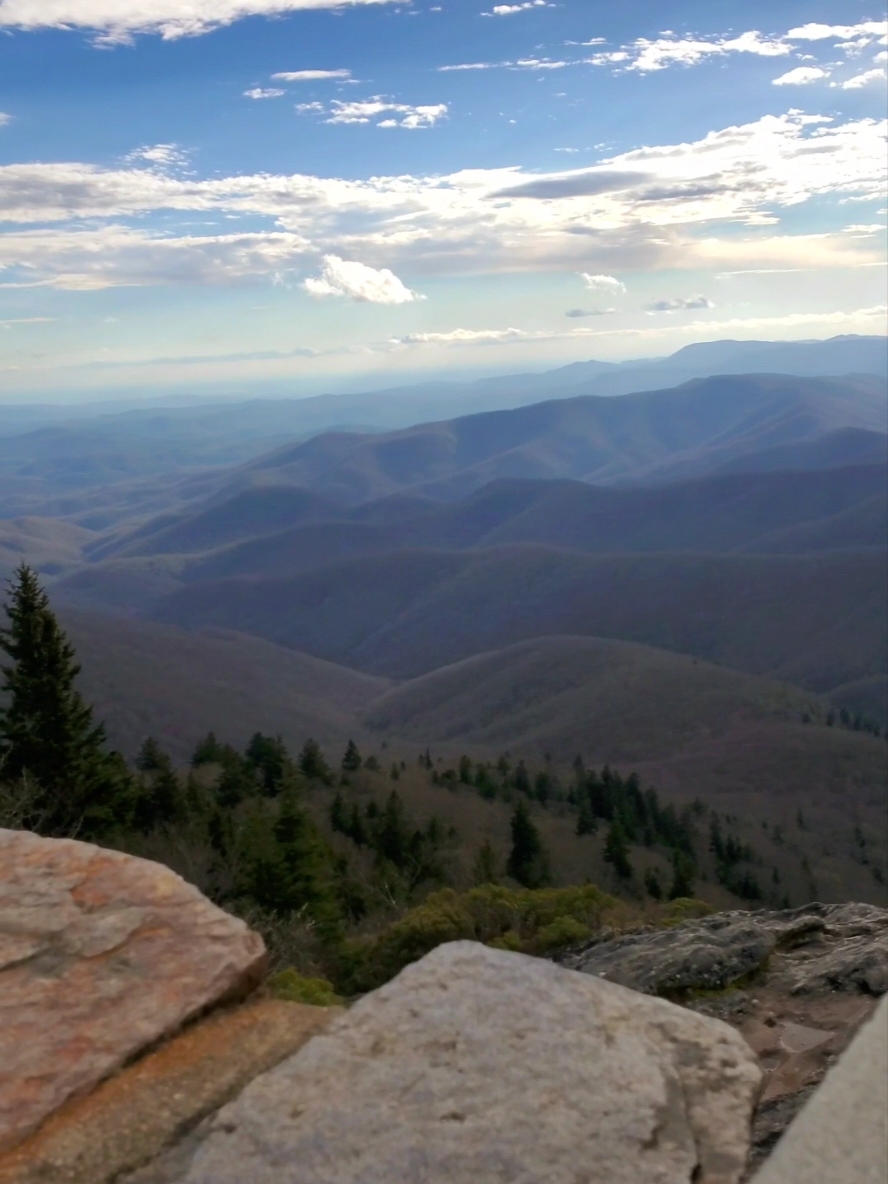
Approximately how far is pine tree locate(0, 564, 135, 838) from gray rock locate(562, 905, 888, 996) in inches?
976

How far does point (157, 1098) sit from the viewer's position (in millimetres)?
4562

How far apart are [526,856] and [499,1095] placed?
5371 centimetres

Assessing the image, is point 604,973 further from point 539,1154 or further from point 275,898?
point 275,898

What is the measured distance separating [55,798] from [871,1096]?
101 feet

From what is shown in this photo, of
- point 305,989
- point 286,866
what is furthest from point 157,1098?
point 286,866

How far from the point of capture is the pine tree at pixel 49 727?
30.4 meters

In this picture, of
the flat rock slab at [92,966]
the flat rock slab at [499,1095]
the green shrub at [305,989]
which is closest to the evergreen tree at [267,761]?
the green shrub at [305,989]

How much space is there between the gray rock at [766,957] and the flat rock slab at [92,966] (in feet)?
14.0

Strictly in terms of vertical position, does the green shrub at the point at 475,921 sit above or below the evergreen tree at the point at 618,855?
above

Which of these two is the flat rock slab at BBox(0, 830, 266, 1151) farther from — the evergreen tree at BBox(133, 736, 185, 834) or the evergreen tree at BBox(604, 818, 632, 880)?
the evergreen tree at BBox(604, 818, 632, 880)

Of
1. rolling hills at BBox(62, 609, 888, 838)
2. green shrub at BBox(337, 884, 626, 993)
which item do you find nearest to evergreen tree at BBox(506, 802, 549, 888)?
green shrub at BBox(337, 884, 626, 993)

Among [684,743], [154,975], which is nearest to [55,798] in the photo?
[154,975]

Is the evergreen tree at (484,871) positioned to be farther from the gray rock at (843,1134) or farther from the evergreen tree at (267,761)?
the gray rock at (843,1134)

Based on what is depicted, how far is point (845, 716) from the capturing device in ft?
570
